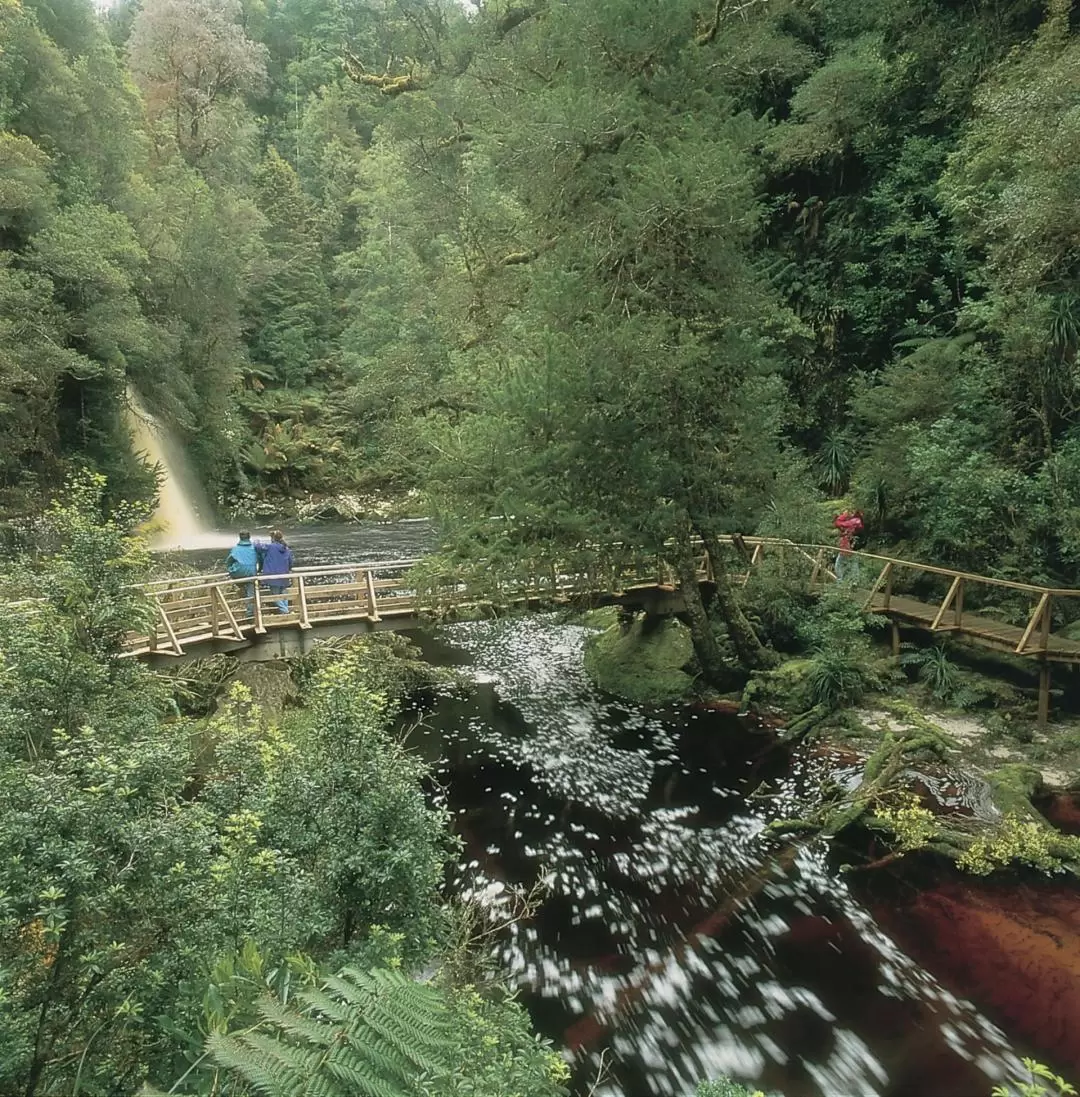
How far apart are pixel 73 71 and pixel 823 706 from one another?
1099 inches

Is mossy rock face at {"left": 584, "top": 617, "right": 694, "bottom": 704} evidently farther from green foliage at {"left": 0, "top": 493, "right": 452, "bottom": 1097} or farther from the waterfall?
the waterfall

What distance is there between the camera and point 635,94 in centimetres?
1159

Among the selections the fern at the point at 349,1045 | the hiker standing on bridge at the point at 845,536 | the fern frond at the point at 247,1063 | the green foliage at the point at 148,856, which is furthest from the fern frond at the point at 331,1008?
the hiker standing on bridge at the point at 845,536

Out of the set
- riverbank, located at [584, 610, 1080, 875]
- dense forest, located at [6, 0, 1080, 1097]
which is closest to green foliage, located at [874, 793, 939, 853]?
riverbank, located at [584, 610, 1080, 875]

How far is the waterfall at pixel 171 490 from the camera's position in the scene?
82.8ft

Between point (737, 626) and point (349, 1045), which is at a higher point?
point (349, 1045)

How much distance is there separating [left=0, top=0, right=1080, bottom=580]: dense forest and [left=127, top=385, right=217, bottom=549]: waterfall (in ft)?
2.83

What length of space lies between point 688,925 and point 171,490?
1018 inches

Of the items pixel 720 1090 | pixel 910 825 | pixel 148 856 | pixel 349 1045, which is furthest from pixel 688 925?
pixel 148 856

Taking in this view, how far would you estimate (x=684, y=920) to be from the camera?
7.43 m

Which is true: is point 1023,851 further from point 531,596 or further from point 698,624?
point 531,596

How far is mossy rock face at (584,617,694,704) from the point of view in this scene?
14086 mm

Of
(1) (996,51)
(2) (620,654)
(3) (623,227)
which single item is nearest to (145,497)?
(2) (620,654)

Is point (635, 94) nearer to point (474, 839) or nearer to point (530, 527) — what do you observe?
point (530, 527)
